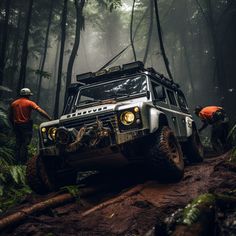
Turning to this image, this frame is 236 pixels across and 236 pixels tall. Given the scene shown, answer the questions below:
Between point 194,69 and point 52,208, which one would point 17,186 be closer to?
point 52,208

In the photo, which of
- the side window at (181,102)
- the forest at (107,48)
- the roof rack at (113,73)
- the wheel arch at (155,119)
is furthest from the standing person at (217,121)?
the wheel arch at (155,119)

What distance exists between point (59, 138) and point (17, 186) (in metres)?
2.03

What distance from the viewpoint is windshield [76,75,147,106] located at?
6496mm

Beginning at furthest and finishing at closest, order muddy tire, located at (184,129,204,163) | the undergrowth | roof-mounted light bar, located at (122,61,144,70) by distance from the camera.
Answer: muddy tire, located at (184,129,204,163) < roof-mounted light bar, located at (122,61,144,70) < the undergrowth

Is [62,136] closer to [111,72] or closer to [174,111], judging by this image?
[111,72]

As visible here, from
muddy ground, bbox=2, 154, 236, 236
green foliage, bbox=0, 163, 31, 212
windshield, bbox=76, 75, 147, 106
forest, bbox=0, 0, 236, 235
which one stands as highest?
forest, bbox=0, 0, 236, 235

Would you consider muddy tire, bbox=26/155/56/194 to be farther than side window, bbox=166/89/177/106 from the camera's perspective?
No

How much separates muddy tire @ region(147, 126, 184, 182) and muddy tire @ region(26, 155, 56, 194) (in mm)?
1869

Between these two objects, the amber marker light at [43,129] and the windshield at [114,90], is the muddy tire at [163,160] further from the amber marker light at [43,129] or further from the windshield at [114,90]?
the amber marker light at [43,129]

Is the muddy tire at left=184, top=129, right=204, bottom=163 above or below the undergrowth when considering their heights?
above

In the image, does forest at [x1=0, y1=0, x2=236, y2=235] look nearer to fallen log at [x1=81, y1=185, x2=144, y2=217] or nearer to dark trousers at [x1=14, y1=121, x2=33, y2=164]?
dark trousers at [x1=14, y1=121, x2=33, y2=164]

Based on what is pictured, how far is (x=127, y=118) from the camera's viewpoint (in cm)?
535

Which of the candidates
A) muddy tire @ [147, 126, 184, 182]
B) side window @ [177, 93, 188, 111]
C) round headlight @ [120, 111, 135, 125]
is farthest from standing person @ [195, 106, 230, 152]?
round headlight @ [120, 111, 135, 125]

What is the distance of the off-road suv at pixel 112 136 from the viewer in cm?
527
